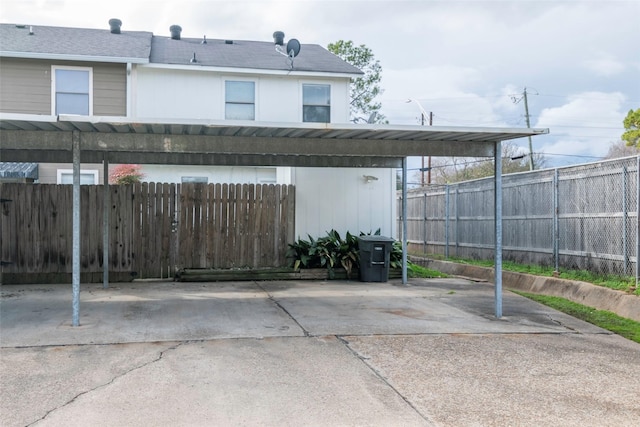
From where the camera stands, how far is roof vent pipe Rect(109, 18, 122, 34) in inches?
622

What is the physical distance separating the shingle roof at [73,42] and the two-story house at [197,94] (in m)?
0.02

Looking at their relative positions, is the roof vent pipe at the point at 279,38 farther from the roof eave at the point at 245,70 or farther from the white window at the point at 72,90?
the white window at the point at 72,90

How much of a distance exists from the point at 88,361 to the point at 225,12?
9.80 meters

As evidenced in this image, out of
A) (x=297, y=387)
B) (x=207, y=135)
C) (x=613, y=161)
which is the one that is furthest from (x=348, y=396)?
(x=613, y=161)

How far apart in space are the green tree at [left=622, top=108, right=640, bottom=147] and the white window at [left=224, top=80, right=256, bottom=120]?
1184 centimetres

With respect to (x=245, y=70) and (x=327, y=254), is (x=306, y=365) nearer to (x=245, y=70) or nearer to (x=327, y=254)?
(x=327, y=254)

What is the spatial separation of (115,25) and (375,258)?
34.1 ft

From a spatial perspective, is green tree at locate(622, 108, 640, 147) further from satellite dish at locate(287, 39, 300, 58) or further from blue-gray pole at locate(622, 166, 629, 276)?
satellite dish at locate(287, 39, 300, 58)

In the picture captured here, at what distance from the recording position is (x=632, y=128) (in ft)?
57.6

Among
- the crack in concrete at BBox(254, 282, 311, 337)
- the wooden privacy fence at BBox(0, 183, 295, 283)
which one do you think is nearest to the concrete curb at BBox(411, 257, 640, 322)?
the wooden privacy fence at BBox(0, 183, 295, 283)

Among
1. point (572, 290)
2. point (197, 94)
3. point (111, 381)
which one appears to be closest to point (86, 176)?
point (197, 94)

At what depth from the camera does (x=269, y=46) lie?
54.3 feet

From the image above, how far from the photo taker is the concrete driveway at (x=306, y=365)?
163 inches

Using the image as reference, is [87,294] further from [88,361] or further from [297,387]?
[297,387]
